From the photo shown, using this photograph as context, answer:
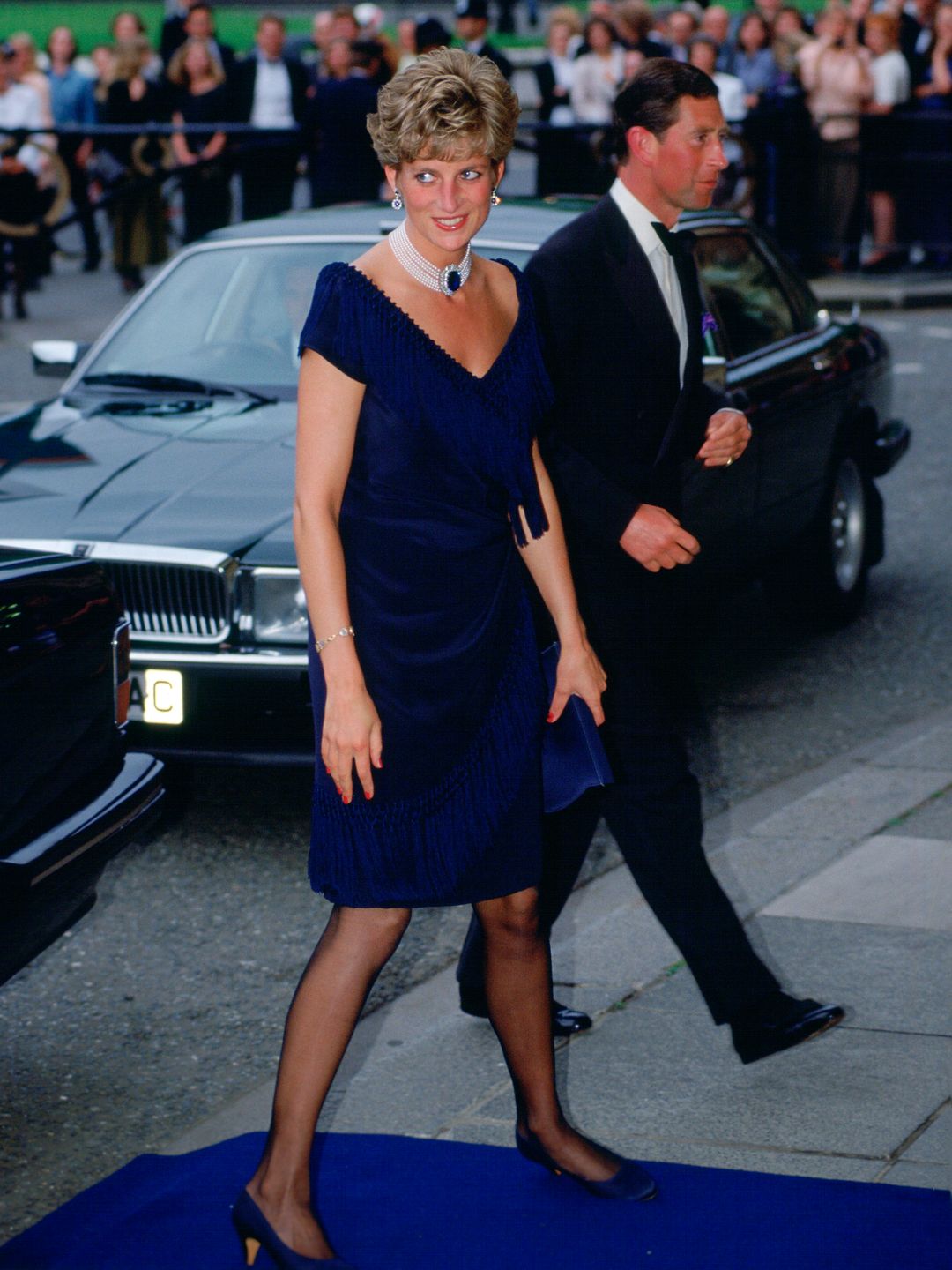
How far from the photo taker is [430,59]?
3.11 metres

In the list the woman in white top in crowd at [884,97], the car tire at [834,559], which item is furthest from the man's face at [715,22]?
the car tire at [834,559]

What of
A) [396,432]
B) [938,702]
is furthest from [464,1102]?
[938,702]

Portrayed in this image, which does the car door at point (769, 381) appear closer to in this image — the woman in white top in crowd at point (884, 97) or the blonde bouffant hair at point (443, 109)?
the blonde bouffant hair at point (443, 109)

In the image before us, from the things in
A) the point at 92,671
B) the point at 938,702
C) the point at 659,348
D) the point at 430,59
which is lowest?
the point at 938,702

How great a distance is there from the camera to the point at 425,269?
3.19 metres

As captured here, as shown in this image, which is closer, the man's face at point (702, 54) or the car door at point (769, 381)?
the car door at point (769, 381)

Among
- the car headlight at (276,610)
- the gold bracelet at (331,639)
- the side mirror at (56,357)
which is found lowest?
the car headlight at (276,610)

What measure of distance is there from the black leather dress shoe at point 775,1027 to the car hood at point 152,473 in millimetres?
1893

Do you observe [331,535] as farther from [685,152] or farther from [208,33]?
[208,33]

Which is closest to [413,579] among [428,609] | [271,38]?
[428,609]

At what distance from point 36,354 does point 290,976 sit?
312 cm

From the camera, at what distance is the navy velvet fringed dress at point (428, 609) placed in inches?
123

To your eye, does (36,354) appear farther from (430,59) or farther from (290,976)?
(430,59)

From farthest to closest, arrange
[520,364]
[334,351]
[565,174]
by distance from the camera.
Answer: [565,174] → [520,364] → [334,351]
